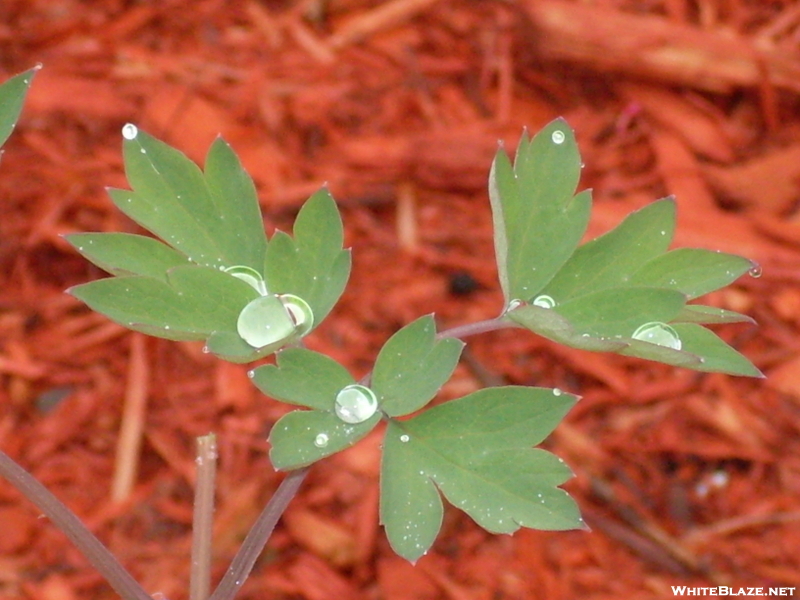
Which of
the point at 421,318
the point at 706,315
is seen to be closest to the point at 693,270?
the point at 706,315

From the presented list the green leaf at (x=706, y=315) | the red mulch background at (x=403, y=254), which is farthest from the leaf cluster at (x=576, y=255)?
the red mulch background at (x=403, y=254)

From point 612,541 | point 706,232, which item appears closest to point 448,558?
point 612,541

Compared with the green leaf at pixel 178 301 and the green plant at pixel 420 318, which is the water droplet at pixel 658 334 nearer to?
the green plant at pixel 420 318

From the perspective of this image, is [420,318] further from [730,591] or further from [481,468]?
[730,591]

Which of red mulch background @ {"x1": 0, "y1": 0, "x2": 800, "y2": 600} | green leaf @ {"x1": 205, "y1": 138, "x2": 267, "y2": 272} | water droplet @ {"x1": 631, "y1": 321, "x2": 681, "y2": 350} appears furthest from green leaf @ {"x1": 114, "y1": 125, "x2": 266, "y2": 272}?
red mulch background @ {"x1": 0, "y1": 0, "x2": 800, "y2": 600}

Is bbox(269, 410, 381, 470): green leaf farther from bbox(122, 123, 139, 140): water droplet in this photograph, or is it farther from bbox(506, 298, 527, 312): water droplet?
bbox(122, 123, 139, 140): water droplet

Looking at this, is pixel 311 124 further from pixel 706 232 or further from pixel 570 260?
pixel 570 260
